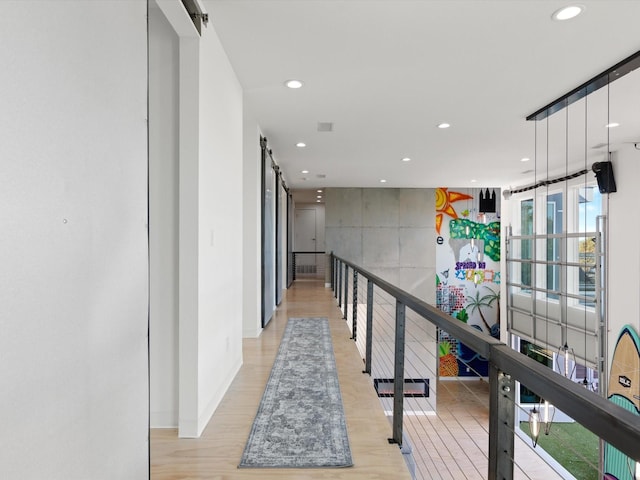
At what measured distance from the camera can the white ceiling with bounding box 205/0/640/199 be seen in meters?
2.32

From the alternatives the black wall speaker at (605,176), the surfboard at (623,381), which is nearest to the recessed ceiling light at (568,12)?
the black wall speaker at (605,176)

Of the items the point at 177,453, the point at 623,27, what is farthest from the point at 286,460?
the point at 623,27

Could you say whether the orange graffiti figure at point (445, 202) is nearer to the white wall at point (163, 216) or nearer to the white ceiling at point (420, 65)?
the white ceiling at point (420, 65)

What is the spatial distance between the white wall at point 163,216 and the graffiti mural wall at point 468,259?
30.2 ft

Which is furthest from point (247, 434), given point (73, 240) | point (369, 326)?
point (73, 240)

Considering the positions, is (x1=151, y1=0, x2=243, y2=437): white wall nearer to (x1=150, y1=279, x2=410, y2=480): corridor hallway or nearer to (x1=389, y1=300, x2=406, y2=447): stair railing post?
(x1=150, y1=279, x2=410, y2=480): corridor hallway

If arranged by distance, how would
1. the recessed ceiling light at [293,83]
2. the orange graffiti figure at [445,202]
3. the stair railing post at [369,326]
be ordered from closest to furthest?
the stair railing post at [369,326], the recessed ceiling light at [293,83], the orange graffiti figure at [445,202]

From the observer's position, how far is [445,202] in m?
10.9

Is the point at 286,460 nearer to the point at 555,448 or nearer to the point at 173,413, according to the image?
the point at 173,413

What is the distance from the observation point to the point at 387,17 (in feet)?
7.73

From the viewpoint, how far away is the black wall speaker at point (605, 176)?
5945mm

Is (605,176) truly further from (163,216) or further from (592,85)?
(163,216)

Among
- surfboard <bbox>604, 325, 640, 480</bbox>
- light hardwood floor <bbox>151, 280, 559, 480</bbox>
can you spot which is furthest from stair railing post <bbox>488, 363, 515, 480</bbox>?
surfboard <bbox>604, 325, 640, 480</bbox>

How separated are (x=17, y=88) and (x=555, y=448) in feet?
35.7
